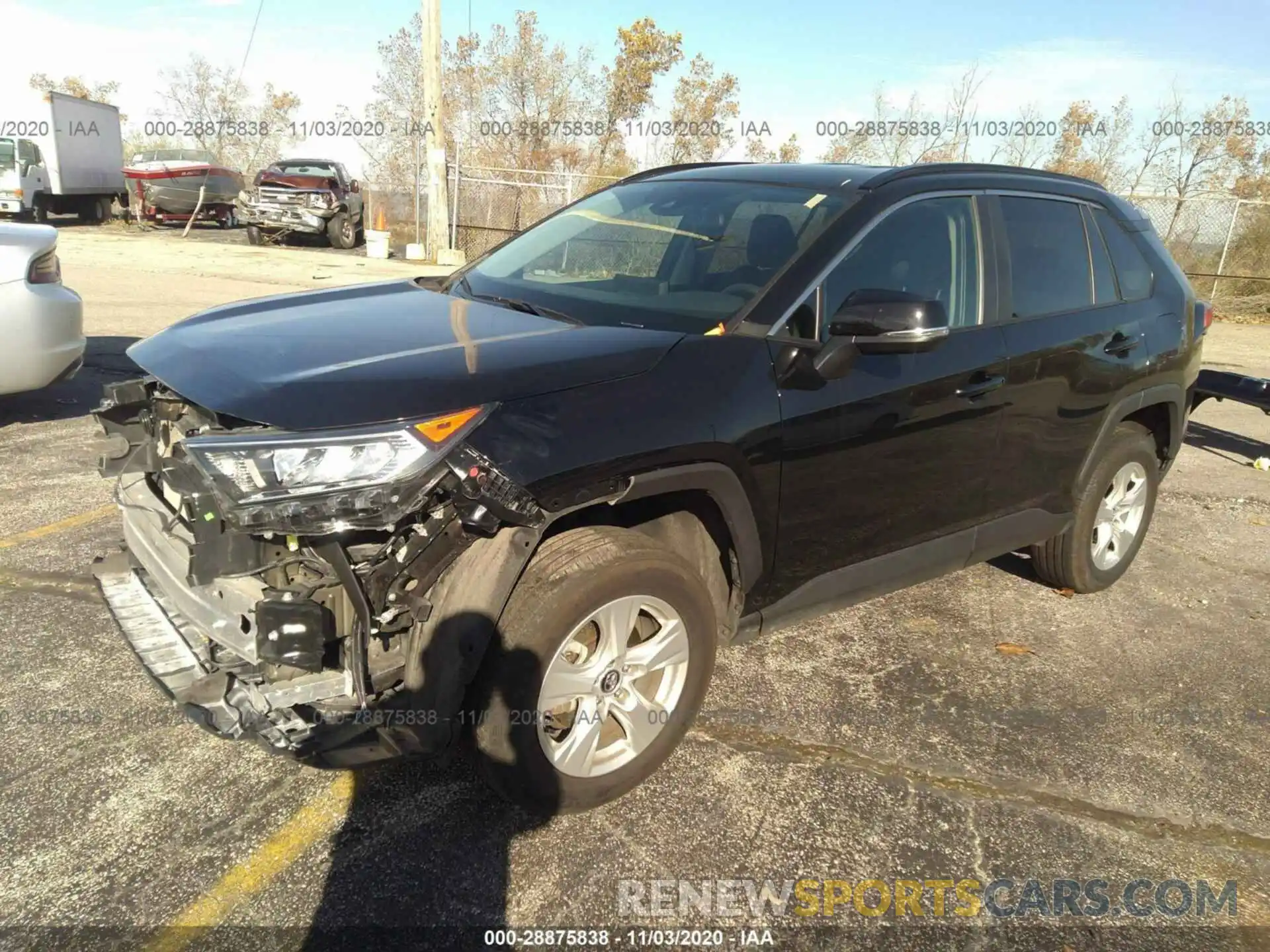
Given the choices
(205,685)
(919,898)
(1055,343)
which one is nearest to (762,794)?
(919,898)

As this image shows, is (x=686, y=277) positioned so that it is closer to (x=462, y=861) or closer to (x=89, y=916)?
(x=462, y=861)

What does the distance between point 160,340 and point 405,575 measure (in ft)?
4.51

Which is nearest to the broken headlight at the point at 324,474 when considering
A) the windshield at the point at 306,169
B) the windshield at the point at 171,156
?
the windshield at the point at 306,169

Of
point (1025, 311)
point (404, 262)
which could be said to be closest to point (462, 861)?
point (1025, 311)

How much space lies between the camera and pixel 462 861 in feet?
8.47

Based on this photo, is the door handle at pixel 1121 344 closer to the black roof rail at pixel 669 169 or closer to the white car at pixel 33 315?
the black roof rail at pixel 669 169

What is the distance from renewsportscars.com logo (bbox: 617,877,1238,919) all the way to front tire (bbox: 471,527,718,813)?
1.21 feet

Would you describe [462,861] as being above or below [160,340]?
below

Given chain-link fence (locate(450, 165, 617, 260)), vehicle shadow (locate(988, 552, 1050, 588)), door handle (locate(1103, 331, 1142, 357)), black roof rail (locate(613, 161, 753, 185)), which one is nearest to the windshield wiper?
black roof rail (locate(613, 161, 753, 185))

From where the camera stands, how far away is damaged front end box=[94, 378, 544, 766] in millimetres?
2254

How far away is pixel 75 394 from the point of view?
23.7ft

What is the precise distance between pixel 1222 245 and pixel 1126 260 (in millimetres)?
16514

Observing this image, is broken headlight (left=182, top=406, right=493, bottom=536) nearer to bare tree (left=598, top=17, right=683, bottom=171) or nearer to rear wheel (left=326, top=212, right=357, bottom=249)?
rear wheel (left=326, top=212, right=357, bottom=249)

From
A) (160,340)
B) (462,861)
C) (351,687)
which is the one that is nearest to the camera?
(351,687)
